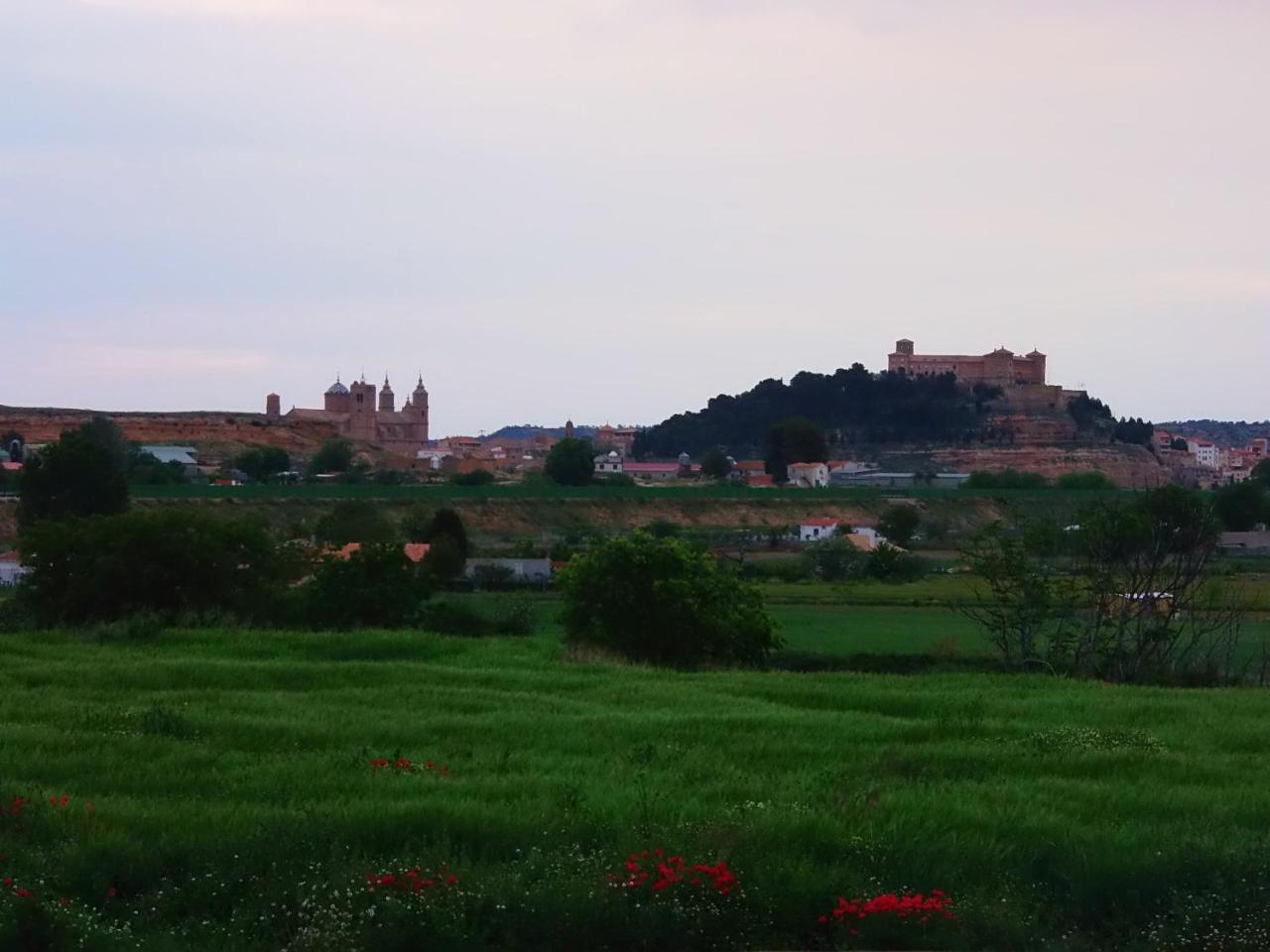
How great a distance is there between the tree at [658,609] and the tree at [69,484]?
34.8m

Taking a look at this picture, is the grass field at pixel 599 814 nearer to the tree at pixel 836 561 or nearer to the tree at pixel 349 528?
the tree at pixel 349 528

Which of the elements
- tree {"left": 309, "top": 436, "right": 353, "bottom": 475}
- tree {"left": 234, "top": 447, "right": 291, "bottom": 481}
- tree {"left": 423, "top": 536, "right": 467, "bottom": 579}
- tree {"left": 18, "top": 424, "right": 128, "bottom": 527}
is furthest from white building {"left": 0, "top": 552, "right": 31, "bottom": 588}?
tree {"left": 309, "top": 436, "right": 353, "bottom": 475}

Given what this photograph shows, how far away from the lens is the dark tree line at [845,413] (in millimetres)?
160000

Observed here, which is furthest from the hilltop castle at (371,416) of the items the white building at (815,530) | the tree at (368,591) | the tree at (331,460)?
the tree at (368,591)

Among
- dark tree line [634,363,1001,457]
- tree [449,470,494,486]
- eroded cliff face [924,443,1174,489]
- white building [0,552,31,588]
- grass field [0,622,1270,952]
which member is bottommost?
white building [0,552,31,588]

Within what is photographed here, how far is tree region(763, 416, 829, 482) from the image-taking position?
12425 centimetres

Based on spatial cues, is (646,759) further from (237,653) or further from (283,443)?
(283,443)

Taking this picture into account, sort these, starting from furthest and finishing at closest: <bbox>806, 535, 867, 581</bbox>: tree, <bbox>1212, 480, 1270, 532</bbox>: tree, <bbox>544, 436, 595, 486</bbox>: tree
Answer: <bbox>544, 436, 595, 486</bbox>: tree → <bbox>1212, 480, 1270, 532</bbox>: tree → <bbox>806, 535, 867, 581</bbox>: tree

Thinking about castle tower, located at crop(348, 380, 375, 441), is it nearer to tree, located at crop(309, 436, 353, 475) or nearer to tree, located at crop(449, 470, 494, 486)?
tree, located at crop(309, 436, 353, 475)

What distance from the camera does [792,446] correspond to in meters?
124

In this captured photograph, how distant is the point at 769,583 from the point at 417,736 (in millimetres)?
42949

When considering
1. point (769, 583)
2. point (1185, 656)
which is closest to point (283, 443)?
point (769, 583)

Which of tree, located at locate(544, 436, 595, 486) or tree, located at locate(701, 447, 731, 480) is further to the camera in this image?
tree, located at locate(701, 447, 731, 480)

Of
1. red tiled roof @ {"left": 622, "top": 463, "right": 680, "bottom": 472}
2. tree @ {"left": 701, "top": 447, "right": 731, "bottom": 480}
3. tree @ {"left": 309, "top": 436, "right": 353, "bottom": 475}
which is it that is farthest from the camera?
red tiled roof @ {"left": 622, "top": 463, "right": 680, "bottom": 472}
